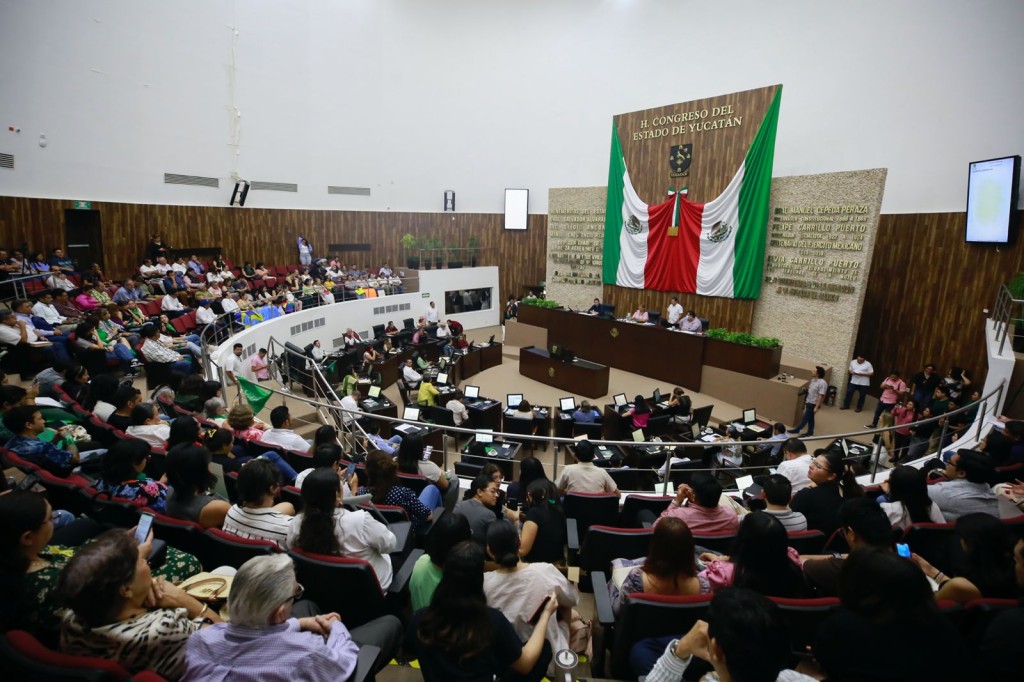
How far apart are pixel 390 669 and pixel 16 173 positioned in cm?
1325

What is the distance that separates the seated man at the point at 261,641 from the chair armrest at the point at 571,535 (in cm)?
173

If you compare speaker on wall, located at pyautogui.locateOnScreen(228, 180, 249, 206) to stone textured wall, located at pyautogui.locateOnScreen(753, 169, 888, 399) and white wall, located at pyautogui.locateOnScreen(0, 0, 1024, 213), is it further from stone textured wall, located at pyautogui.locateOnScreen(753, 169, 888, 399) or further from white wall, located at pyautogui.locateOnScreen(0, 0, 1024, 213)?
stone textured wall, located at pyautogui.locateOnScreen(753, 169, 888, 399)

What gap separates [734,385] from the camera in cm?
1051

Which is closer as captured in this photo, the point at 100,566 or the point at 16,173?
the point at 100,566

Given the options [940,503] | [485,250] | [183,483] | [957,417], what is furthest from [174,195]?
[957,417]

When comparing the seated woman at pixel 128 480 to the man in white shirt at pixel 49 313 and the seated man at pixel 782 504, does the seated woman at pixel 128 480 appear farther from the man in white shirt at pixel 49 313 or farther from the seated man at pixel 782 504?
the man in white shirt at pixel 49 313

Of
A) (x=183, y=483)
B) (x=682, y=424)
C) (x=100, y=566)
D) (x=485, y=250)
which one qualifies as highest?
(x=485, y=250)

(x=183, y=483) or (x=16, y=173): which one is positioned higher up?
(x=16, y=173)

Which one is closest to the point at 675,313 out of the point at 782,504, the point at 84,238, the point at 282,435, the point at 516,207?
the point at 516,207

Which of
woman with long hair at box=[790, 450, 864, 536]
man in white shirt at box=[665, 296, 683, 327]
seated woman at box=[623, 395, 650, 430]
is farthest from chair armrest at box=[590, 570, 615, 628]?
man in white shirt at box=[665, 296, 683, 327]

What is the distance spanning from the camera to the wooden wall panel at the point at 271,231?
35.5ft

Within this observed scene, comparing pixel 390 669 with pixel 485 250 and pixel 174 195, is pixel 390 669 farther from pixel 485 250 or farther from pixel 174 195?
pixel 485 250

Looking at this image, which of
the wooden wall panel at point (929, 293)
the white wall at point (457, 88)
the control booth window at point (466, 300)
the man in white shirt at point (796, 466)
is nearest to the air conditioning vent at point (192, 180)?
the white wall at point (457, 88)

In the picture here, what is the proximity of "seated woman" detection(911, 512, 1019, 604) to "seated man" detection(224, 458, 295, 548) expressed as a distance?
3169mm
